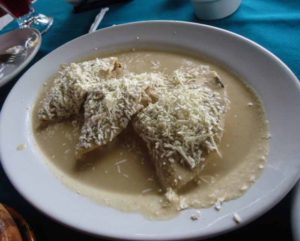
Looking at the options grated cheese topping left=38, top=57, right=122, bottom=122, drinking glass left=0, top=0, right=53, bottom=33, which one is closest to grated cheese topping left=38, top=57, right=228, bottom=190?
grated cheese topping left=38, top=57, right=122, bottom=122

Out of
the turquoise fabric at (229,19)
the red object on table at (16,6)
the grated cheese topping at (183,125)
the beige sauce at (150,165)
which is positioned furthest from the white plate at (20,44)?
the grated cheese topping at (183,125)

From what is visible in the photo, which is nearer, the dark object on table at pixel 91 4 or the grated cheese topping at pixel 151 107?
the grated cheese topping at pixel 151 107

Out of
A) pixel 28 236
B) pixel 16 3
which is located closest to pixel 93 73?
pixel 28 236

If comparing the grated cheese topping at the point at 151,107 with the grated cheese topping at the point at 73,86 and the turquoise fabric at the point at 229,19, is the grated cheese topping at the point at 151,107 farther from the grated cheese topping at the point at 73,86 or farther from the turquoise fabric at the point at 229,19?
the turquoise fabric at the point at 229,19

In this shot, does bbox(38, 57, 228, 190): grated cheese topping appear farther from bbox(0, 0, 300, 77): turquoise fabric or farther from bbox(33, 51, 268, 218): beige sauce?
bbox(0, 0, 300, 77): turquoise fabric

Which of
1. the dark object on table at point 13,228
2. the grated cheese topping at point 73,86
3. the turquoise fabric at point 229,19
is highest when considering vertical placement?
the dark object on table at point 13,228

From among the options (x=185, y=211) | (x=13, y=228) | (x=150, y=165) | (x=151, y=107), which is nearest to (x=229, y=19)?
(x=151, y=107)

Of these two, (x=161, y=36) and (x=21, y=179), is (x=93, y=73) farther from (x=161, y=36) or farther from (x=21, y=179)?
(x=21, y=179)
